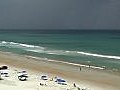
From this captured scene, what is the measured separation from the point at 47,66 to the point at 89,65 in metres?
7.14

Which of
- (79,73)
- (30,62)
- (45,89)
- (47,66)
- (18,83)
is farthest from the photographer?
(30,62)

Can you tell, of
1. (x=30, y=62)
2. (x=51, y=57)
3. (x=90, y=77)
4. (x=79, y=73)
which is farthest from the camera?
(x=51, y=57)

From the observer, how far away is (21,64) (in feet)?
188

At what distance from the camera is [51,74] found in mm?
47219

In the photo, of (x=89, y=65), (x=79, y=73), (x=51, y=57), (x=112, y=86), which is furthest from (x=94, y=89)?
(x=51, y=57)

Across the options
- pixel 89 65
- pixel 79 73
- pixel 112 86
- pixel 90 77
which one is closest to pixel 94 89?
pixel 112 86

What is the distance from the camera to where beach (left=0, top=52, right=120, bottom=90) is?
3700 centimetres

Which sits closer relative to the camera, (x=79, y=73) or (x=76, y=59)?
(x=79, y=73)

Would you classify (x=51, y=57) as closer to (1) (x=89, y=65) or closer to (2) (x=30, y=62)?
(2) (x=30, y=62)

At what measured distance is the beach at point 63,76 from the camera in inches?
1457

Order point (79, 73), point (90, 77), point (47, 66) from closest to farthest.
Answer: point (90, 77) → point (79, 73) → point (47, 66)

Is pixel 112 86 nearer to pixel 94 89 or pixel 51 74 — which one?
pixel 94 89

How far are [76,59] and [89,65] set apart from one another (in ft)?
25.8

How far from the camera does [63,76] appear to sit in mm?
45750
